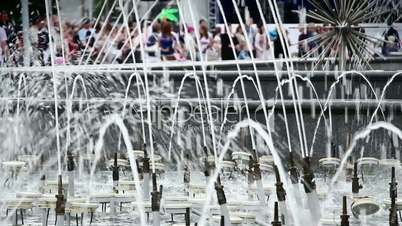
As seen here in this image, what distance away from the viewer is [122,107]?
23.3 metres

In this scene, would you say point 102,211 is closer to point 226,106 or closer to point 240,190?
point 240,190

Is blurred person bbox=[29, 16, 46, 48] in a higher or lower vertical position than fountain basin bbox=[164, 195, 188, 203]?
higher

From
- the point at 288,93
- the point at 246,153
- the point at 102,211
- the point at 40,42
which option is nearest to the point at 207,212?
the point at 102,211

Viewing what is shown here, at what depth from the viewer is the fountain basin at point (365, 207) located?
52.9 feet

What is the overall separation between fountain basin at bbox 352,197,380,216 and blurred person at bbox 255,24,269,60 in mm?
11242

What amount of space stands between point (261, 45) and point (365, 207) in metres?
11.6

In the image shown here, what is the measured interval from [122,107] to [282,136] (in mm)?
2643

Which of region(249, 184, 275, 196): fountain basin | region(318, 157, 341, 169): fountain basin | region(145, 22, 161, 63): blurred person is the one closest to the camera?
region(249, 184, 275, 196): fountain basin

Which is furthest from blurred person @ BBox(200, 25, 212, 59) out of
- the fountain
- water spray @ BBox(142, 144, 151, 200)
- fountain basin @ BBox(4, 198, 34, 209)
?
fountain basin @ BBox(4, 198, 34, 209)

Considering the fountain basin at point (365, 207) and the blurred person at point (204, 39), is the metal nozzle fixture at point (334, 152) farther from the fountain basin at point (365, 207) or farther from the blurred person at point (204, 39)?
the blurred person at point (204, 39)

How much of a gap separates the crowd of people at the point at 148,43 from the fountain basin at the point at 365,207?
33.2 feet

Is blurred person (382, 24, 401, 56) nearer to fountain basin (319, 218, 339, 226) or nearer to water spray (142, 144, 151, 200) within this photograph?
water spray (142, 144, 151, 200)

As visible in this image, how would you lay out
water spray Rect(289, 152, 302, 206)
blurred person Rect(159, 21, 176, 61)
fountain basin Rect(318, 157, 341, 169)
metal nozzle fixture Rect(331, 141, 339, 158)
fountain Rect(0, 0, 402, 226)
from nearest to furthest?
water spray Rect(289, 152, 302, 206) < fountain Rect(0, 0, 402, 226) < fountain basin Rect(318, 157, 341, 169) < metal nozzle fixture Rect(331, 141, 339, 158) < blurred person Rect(159, 21, 176, 61)

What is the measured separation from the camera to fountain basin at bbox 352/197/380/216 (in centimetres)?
1612
